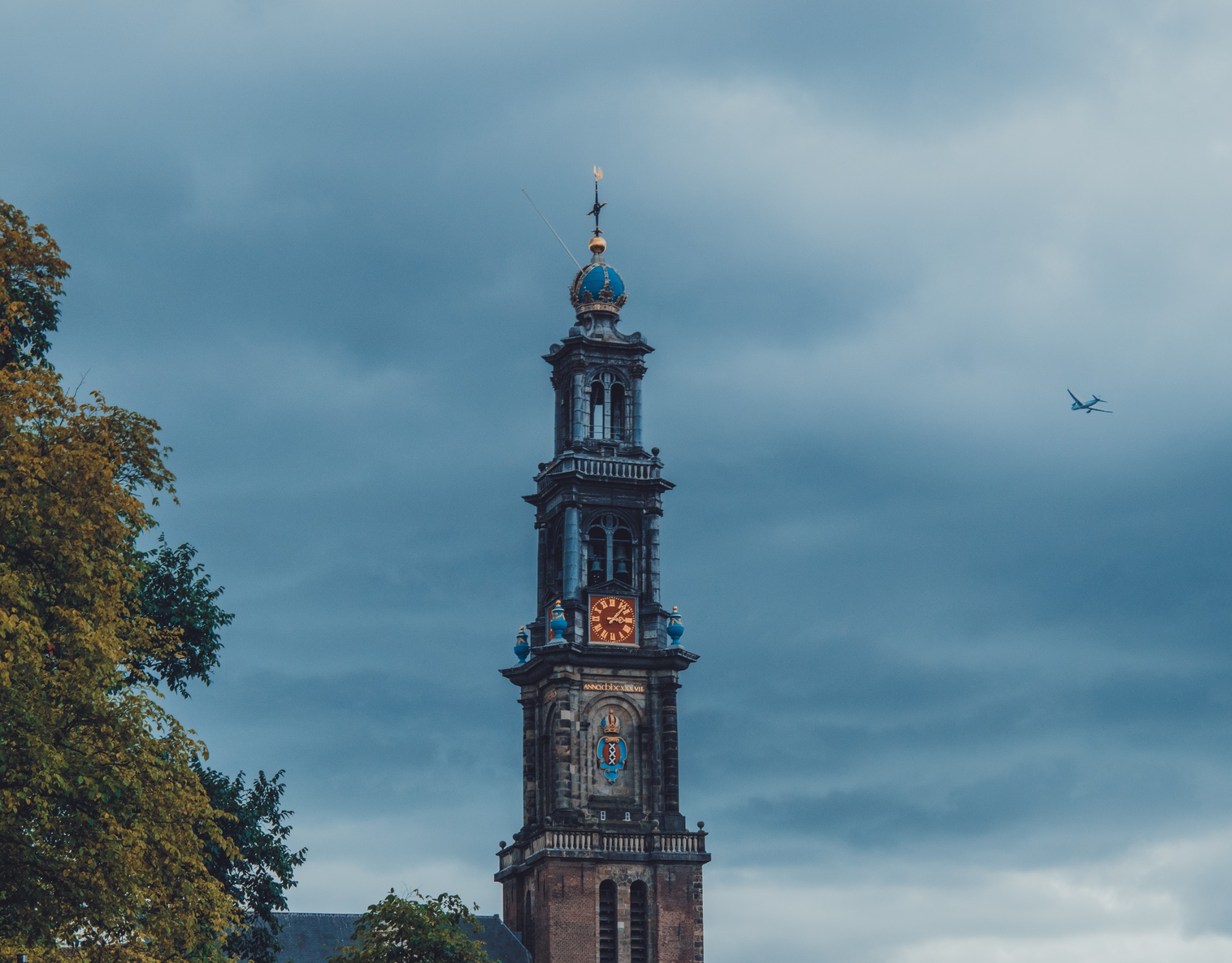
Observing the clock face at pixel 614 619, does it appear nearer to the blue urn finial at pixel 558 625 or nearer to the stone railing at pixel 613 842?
the blue urn finial at pixel 558 625

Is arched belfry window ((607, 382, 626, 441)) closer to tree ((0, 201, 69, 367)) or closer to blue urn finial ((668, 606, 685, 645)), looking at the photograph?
blue urn finial ((668, 606, 685, 645))

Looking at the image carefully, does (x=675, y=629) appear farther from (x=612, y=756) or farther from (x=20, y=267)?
(x=20, y=267)

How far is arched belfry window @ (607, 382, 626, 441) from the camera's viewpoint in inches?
4493

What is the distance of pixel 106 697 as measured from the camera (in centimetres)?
3931

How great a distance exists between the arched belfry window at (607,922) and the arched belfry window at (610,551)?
16.0 metres

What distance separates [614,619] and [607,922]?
15255mm

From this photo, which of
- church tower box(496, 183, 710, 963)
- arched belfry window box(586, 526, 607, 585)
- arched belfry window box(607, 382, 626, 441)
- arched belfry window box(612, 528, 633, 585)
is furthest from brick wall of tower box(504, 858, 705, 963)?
arched belfry window box(607, 382, 626, 441)

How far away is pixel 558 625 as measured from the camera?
107 meters

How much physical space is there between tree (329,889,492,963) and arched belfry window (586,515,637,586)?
40300 millimetres

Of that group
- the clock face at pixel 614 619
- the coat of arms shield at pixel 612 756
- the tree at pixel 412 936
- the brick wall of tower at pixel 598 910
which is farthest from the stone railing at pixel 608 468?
the tree at pixel 412 936

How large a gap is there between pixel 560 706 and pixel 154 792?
67.4 metres

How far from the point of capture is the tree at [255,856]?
6253cm

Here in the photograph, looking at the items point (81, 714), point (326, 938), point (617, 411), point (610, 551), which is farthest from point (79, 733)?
point (617, 411)

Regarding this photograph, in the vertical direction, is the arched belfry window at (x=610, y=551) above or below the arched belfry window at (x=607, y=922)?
above
